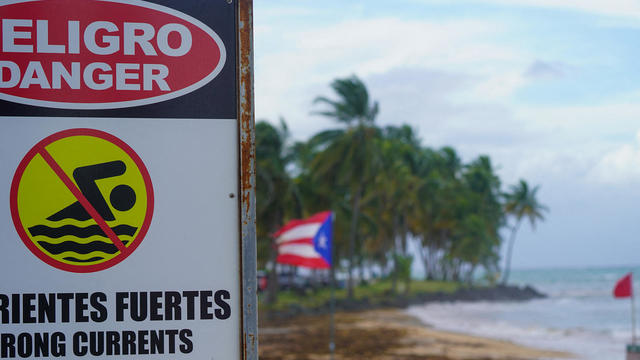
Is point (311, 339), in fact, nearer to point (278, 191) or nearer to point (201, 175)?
point (278, 191)

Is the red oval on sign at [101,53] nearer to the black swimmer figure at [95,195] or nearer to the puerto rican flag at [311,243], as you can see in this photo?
the black swimmer figure at [95,195]

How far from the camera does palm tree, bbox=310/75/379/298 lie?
150ft

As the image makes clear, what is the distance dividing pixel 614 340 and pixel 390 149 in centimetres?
2807

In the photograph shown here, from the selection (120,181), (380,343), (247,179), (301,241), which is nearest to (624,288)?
(301,241)

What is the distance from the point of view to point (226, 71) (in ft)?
7.51

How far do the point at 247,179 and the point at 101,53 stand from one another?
570mm

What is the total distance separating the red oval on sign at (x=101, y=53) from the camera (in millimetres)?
2221

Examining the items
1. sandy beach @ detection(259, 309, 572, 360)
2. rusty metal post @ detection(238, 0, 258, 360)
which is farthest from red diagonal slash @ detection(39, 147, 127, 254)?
sandy beach @ detection(259, 309, 572, 360)

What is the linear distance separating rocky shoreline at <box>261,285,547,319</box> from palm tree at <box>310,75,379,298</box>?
18.6 feet

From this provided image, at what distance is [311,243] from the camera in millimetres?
17609

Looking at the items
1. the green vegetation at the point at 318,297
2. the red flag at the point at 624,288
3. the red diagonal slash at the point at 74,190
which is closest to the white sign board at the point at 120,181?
the red diagonal slash at the point at 74,190

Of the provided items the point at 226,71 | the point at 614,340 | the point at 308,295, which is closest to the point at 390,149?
the point at 308,295

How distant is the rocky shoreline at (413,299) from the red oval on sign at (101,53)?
4169 cm

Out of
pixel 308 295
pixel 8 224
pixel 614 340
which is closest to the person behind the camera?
pixel 8 224
